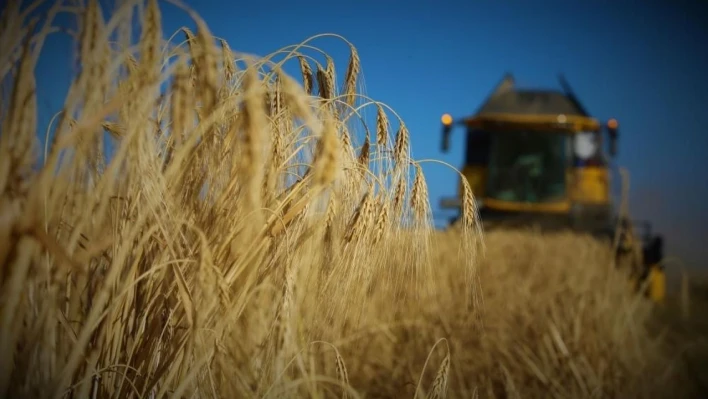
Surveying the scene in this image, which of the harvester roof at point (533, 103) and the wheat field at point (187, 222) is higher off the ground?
the harvester roof at point (533, 103)

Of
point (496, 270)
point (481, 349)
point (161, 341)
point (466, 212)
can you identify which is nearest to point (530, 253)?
point (496, 270)

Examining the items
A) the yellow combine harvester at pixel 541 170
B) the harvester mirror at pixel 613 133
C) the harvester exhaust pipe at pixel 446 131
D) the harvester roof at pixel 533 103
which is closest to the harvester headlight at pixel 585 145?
the yellow combine harvester at pixel 541 170

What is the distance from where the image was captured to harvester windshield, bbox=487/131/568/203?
6.00m

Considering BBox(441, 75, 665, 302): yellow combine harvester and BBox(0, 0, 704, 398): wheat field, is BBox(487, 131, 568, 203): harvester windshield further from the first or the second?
BBox(0, 0, 704, 398): wheat field

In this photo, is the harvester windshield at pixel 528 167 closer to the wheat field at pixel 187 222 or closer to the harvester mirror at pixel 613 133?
the harvester mirror at pixel 613 133

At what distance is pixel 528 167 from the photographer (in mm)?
6145

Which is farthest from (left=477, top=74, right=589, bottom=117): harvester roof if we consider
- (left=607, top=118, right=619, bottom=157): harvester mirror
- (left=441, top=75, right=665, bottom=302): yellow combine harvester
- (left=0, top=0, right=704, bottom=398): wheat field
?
(left=0, top=0, right=704, bottom=398): wheat field

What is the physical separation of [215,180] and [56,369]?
0.99 ft

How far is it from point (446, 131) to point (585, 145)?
72.3 inches

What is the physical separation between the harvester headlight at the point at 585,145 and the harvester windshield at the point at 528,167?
27 cm

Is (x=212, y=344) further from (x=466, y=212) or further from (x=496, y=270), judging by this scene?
(x=496, y=270)

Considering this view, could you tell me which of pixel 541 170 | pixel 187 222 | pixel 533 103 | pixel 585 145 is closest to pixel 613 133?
pixel 585 145

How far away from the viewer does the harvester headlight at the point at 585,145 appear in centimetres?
615

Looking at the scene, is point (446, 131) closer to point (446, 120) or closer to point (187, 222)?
point (446, 120)
